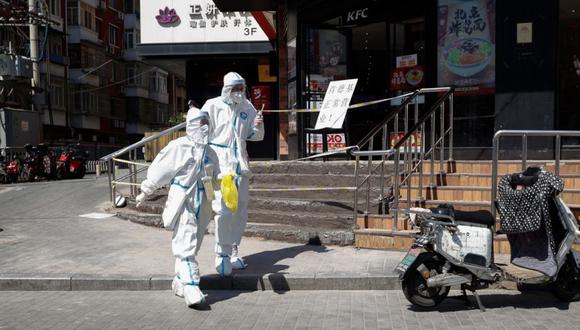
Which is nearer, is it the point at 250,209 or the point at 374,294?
the point at 374,294

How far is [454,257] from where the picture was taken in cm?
559

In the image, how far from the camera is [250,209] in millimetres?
9891

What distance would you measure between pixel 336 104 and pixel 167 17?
10.5m

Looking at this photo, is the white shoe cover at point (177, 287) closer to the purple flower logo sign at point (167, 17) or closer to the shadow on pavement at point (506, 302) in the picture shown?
the shadow on pavement at point (506, 302)

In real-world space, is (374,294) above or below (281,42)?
below

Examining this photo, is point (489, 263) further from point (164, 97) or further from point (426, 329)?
point (164, 97)

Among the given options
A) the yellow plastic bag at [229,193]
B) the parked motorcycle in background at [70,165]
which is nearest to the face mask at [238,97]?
the yellow plastic bag at [229,193]

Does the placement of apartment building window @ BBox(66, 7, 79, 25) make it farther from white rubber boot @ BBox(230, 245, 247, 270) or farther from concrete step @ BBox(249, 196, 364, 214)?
white rubber boot @ BBox(230, 245, 247, 270)

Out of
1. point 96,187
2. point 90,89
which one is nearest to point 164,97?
point 90,89

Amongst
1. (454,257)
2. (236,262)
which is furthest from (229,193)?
(454,257)

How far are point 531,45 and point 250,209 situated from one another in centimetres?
573

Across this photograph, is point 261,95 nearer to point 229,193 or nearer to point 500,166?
point 500,166

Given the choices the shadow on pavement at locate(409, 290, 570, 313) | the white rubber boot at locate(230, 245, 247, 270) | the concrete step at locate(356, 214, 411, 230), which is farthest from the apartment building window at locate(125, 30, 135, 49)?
the shadow on pavement at locate(409, 290, 570, 313)

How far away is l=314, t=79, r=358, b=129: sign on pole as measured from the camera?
35.9 ft
